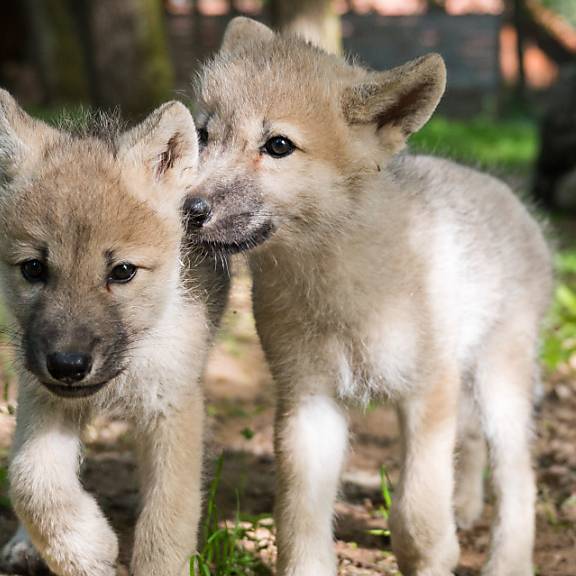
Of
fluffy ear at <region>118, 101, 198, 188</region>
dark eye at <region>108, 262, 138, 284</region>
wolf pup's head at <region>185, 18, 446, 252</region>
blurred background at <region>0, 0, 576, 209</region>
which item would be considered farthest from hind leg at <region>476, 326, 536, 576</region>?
blurred background at <region>0, 0, 576, 209</region>

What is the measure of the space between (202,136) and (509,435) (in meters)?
2.04

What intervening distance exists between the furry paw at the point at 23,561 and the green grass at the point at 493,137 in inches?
403

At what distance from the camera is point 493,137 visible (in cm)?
1822

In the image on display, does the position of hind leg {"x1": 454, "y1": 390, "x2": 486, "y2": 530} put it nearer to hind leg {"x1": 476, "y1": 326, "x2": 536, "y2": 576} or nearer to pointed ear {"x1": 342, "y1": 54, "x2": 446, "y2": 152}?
hind leg {"x1": 476, "y1": 326, "x2": 536, "y2": 576}

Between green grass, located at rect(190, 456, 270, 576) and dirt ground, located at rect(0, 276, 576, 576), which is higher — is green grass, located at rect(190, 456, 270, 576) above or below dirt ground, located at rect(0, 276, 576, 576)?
below

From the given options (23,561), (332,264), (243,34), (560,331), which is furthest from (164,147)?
(560,331)

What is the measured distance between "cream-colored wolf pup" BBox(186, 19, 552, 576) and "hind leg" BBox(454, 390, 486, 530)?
27.4 inches

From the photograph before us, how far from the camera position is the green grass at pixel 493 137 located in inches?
595

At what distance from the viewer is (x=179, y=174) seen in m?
3.79

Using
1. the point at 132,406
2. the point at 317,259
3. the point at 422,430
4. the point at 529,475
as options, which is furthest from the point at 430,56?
the point at 529,475

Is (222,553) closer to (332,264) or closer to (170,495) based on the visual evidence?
(170,495)

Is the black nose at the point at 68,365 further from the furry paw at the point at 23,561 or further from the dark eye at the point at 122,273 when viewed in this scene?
the furry paw at the point at 23,561

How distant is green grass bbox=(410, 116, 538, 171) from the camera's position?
49.6 ft

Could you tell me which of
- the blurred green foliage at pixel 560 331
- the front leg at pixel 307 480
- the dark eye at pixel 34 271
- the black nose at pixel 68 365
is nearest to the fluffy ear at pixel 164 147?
the dark eye at pixel 34 271
